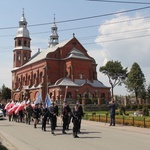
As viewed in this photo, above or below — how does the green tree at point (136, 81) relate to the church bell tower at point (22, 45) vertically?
below

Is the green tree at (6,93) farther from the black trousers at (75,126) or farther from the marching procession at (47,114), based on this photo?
the black trousers at (75,126)

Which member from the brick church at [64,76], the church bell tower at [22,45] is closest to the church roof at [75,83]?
the brick church at [64,76]

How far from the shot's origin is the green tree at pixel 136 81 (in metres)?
81.4

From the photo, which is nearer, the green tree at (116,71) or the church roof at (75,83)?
the church roof at (75,83)

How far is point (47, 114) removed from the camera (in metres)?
18.4

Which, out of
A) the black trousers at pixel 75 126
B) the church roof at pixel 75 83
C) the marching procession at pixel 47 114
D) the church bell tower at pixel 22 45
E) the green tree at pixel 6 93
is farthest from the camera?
the green tree at pixel 6 93

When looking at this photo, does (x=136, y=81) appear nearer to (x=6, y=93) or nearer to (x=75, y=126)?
(x=6, y=93)

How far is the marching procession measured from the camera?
15.6 meters

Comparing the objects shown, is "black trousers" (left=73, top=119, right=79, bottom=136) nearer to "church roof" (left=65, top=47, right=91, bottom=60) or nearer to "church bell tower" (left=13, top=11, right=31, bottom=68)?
"church roof" (left=65, top=47, right=91, bottom=60)

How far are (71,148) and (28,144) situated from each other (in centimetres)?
216

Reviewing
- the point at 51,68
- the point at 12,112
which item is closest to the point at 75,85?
the point at 51,68

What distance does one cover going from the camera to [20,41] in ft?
261

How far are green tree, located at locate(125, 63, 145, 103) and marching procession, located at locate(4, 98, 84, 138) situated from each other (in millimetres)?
55603

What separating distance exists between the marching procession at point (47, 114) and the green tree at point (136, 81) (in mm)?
55603
